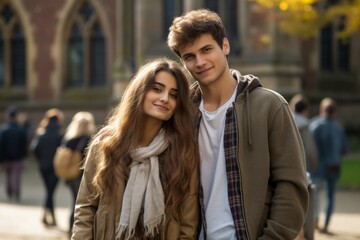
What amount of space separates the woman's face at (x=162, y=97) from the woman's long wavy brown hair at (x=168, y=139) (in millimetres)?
20

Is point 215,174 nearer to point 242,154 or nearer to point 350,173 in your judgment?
point 242,154

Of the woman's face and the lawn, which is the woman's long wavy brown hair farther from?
the lawn

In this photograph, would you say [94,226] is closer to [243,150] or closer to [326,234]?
[243,150]

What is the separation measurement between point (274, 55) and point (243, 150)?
14000 millimetres

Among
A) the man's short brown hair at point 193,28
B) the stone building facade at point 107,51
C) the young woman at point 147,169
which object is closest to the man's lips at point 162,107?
the young woman at point 147,169

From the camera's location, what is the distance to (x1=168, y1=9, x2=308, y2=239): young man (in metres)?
3.32

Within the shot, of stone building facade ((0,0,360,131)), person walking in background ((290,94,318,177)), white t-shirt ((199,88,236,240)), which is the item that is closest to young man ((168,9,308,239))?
white t-shirt ((199,88,236,240))

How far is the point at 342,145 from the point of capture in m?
10.4

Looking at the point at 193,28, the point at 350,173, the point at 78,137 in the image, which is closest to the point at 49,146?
the point at 78,137

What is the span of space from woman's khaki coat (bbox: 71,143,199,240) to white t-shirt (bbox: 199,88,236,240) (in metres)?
0.06

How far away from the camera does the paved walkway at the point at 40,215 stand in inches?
365

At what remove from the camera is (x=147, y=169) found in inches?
136

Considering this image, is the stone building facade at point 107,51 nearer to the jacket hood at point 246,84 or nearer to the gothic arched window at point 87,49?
→ the gothic arched window at point 87,49

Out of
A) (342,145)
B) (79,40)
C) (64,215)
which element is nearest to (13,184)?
(64,215)
